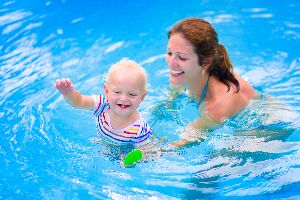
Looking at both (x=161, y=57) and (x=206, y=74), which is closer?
(x=206, y=74)

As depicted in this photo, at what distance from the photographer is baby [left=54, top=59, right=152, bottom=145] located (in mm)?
3531

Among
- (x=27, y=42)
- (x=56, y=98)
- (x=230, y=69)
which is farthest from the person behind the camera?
(x=27, y=42)

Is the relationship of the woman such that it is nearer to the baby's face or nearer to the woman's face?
the woman's face

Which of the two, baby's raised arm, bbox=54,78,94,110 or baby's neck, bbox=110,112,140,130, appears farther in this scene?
baby's neck, bbox=110,112,140,130

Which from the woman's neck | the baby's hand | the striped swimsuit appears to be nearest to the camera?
the baby's hand

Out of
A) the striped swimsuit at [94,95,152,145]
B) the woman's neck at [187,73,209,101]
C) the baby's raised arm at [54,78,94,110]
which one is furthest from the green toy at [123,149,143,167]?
the woman's neck at [187,73,209,101]

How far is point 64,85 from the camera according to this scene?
3.72m

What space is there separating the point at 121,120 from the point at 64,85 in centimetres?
51

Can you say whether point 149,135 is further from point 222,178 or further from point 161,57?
point 161,57

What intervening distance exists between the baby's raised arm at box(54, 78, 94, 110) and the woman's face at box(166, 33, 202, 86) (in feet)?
2.37

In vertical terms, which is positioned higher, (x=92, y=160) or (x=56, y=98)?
(x=56, y=98)

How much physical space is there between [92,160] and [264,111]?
5.22 feet

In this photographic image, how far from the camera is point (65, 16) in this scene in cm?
716

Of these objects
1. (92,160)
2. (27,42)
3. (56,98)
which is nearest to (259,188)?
(92,160)
